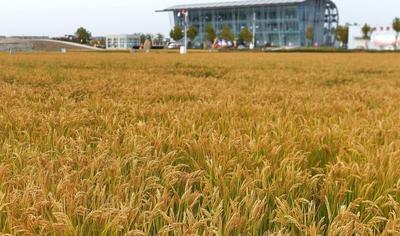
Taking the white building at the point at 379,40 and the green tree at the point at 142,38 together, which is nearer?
the white building at the point at 379,40

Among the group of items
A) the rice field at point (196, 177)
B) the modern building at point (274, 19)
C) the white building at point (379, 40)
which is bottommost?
the rice field at point (196, 177)

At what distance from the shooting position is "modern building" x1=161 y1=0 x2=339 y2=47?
134125mm

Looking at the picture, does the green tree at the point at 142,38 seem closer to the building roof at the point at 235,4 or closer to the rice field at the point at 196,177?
the building roof at the point at 235,4

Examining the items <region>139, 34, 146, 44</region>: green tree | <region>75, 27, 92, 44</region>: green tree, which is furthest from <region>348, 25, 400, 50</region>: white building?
<region>75, 27, 92, 44</region>: green tree

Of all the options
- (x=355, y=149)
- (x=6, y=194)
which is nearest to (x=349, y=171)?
(x=355, y=149)

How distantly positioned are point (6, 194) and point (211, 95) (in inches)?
223

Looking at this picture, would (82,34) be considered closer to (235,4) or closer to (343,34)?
(235,4)

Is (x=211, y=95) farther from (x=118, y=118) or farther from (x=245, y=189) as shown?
(x=245, y=189)

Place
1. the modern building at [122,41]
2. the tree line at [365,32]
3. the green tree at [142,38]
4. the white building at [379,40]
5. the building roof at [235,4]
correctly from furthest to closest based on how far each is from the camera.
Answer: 1. the modern building at [122,41]
2. the green tree at [142,38]
3. the building roof at [235,4]
4. the white building at [379,40]
5. the tree line at [365,32]

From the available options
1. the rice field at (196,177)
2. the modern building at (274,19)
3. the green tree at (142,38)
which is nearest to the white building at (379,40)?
the modern building at (274,19)

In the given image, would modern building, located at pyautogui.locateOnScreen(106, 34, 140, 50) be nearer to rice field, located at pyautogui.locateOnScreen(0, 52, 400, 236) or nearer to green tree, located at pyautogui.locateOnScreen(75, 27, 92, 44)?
green tree, located at pyautogui.locateOnScreen(75, 27, 92, 44)

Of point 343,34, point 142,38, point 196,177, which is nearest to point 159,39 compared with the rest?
point 142,38

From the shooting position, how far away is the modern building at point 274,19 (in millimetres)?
134125

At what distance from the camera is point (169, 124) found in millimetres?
4605
